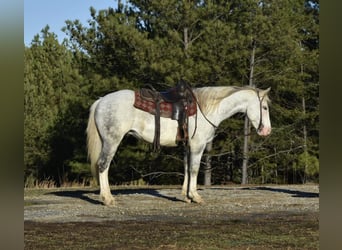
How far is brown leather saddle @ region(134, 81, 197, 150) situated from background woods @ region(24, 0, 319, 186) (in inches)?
300

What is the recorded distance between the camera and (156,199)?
8.02 meters

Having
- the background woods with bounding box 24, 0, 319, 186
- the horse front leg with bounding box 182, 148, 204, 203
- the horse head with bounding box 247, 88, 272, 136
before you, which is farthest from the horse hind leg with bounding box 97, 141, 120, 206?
the background woods with bounding box 24, 0, 319, 186

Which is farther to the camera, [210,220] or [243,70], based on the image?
[243,70]

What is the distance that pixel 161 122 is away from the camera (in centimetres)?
748

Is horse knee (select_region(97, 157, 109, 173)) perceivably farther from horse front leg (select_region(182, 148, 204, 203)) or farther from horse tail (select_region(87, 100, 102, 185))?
horse front leg (select_region(182, 148, 204, 203))

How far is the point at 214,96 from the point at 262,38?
9873 millimetres

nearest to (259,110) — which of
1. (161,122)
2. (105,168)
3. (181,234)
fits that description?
(161,122)

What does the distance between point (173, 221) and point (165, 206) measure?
1478 millimetres

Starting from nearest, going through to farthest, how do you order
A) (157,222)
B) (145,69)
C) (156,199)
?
(157,222) → (156,199) → (145,69)

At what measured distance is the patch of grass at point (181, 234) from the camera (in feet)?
13.6
